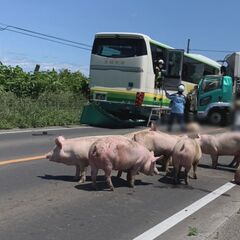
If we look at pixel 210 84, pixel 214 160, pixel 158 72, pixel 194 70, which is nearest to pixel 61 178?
pixel 214 160

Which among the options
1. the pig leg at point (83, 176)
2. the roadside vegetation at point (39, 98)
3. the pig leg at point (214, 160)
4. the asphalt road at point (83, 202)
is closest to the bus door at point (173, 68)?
the roadside vegetation at point (39, 98)

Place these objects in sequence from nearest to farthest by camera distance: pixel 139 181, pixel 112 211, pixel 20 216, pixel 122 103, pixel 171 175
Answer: pixel 20 216 → pixel 112 211 → pixel 139 181 → pixel 171 175 → pixel 122 103

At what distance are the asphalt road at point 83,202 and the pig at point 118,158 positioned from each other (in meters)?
0.33

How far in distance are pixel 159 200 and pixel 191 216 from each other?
0.97 metres

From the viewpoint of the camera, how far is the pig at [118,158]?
8.45 m

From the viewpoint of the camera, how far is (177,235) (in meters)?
6.54

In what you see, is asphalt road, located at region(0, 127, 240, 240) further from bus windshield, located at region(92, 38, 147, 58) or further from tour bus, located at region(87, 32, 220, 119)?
bus windshield, located at region(92, 38, 147, 58)

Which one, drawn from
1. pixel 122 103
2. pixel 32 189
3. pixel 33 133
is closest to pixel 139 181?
pixel 32 189

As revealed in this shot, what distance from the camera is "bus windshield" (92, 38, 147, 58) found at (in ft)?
73.5

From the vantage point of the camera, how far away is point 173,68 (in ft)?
76.9

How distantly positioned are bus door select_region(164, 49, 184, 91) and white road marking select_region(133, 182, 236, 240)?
13.8 metres

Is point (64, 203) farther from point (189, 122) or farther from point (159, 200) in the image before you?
point (189, 122)

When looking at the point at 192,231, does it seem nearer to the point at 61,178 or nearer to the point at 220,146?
the point at 61,178

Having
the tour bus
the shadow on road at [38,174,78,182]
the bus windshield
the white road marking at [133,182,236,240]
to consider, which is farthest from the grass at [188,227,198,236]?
the bus windshield
